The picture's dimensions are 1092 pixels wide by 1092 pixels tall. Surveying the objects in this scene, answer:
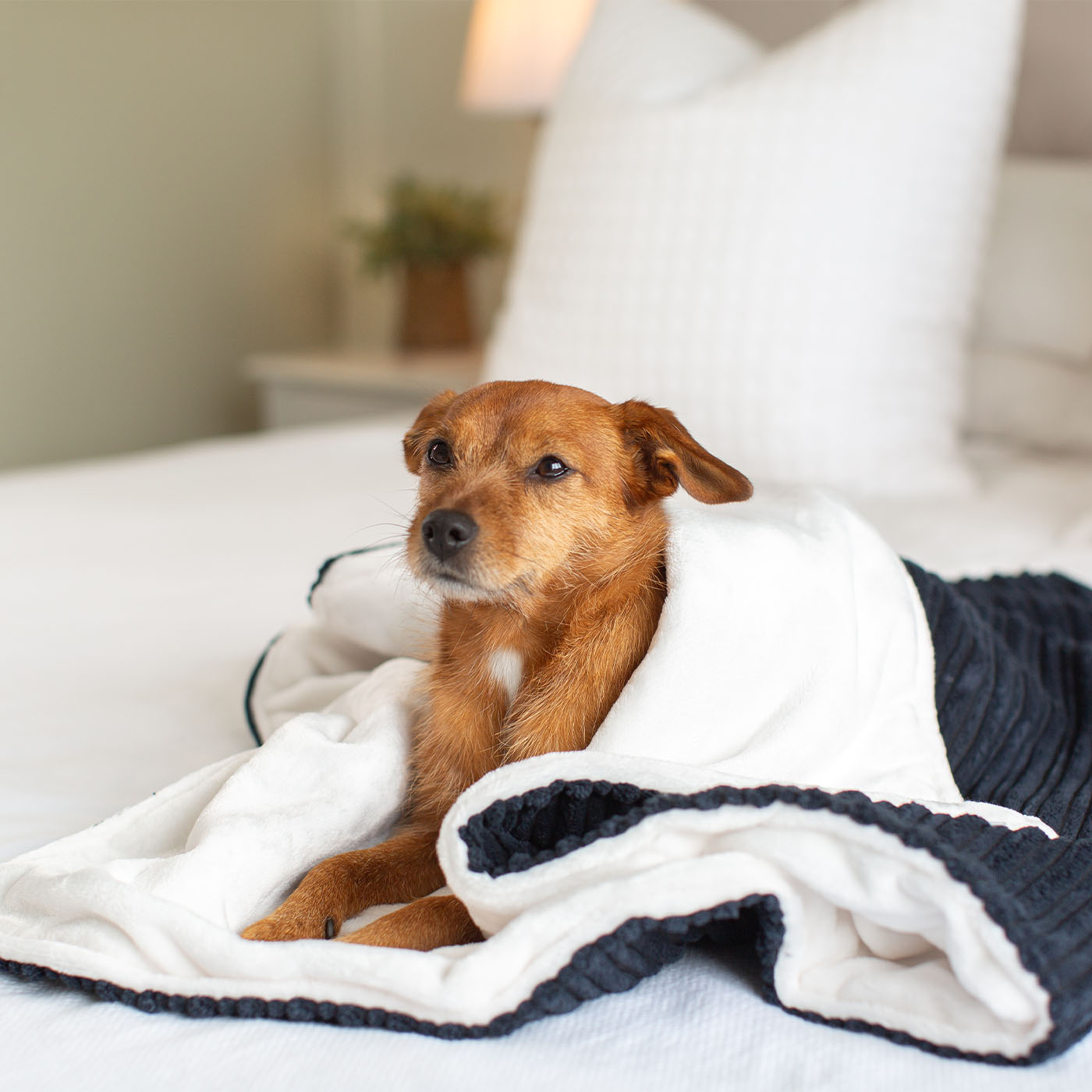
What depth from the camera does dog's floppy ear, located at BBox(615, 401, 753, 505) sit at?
0.84 metres

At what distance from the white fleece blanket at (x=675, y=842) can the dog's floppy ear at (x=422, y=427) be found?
0.14 meters

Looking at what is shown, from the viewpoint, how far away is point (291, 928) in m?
0.71

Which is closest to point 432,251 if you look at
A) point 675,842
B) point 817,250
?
point 817,250

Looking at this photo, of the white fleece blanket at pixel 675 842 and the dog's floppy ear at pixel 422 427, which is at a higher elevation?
the dog's floppy ear at pixel 422 427

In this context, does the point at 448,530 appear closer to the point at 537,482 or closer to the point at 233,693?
the point at 537,482

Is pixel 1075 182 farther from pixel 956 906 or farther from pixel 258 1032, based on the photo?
pixel 258 1032

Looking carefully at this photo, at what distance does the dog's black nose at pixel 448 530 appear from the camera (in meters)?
0.81

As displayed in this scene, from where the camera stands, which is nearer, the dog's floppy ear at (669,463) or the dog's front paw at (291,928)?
the dog's front paw at (291,928)

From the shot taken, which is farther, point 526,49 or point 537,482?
point 526,49

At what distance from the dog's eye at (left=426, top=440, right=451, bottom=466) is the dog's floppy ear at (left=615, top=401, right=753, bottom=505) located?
0.46ft

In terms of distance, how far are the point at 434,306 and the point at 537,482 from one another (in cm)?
239

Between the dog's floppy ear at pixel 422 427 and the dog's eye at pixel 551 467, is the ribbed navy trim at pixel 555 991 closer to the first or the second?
the dog's eye at pixel 551 467

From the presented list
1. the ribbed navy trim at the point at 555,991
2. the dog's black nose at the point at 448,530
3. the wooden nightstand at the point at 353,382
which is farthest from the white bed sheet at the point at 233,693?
the wooden nightstand at the point at 353,382

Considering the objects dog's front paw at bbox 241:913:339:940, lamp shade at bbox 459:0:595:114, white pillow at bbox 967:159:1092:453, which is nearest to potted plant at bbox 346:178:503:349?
lamp shade at bbox 459:0:595:114
